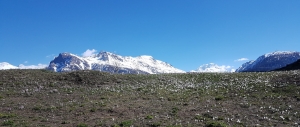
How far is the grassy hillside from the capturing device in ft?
72.6

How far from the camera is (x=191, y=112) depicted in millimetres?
24609

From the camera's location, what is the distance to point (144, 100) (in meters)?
29.6

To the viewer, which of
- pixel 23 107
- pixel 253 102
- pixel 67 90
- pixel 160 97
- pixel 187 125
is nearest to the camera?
pixel 187 125

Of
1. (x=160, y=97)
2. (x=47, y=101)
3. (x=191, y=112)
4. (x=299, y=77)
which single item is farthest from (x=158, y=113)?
(x=299, y=77)

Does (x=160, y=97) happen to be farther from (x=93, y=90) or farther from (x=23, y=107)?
(x=23, y=107)

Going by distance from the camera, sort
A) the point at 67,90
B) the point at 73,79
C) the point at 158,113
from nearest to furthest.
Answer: the point at 158,113 → the point at 67,90 → the point at 73,79

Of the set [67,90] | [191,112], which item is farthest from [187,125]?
[67,90]

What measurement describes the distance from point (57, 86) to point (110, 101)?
1164 centimetres

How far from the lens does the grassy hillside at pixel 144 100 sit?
72.6ft

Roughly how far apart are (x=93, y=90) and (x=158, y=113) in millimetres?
13577

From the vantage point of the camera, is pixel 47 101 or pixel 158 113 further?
pixel 47 101

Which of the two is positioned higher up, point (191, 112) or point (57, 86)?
point (57, 86)

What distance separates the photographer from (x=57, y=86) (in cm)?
3672

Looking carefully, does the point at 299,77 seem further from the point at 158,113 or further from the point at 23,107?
the point at 23,107
